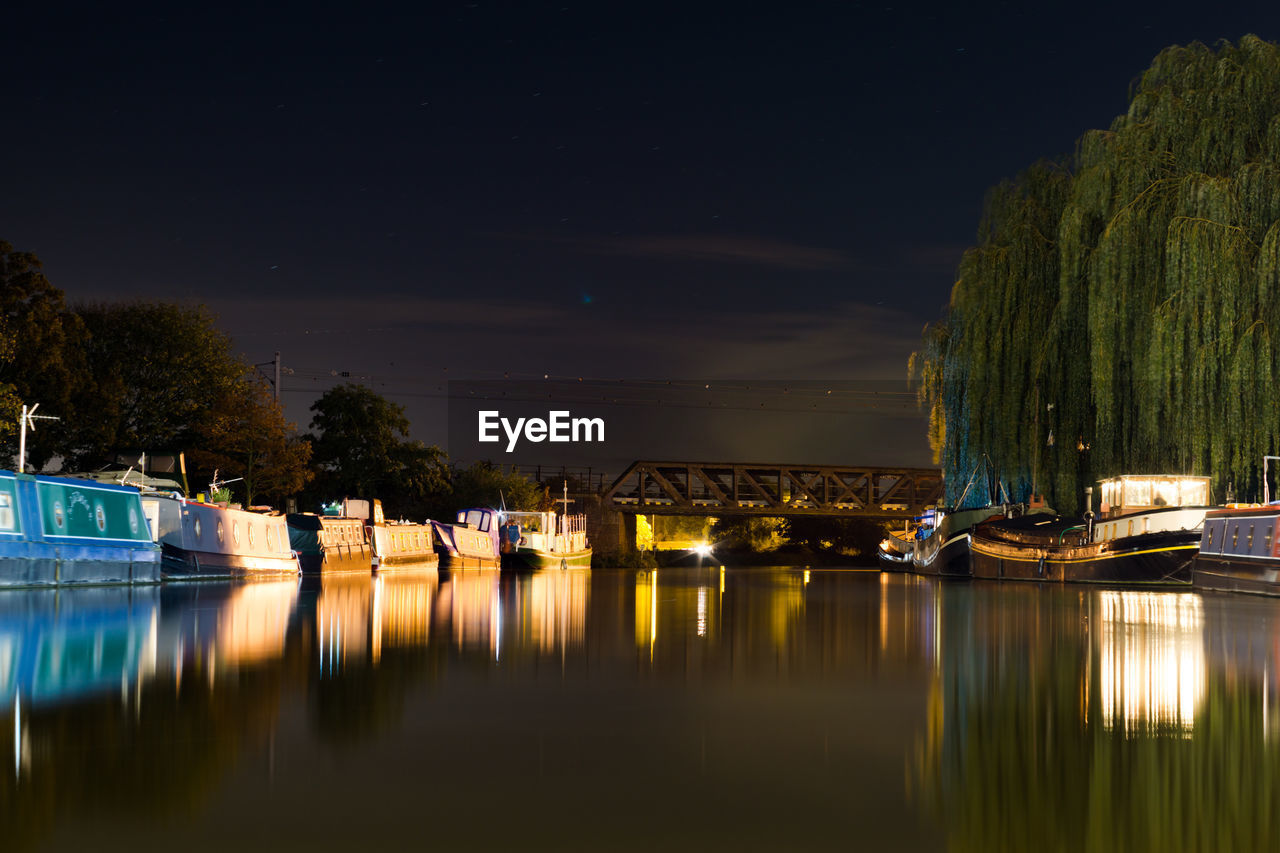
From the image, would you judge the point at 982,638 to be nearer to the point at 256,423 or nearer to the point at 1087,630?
the point at 1087,630

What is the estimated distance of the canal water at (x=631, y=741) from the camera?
476cm

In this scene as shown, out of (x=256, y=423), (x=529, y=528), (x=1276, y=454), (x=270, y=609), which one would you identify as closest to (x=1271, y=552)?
(x=1276, y=454)

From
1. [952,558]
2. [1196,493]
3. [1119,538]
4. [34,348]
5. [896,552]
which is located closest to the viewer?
[1196,493]

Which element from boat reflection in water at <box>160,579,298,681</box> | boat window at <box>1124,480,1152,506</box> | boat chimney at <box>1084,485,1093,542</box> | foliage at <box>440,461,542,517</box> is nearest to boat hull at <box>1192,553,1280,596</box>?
boat window at <box>1124,480,1152,506</box>

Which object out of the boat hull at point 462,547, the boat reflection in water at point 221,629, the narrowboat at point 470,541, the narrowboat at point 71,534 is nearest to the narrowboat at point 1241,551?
the boat reflection in water at point 221,629

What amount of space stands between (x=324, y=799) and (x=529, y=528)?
63.8 metres

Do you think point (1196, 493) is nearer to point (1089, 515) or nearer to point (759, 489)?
point (1089, 515)

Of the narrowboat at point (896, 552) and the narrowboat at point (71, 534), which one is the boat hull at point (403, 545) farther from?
the narrowboat at point (896, 552)

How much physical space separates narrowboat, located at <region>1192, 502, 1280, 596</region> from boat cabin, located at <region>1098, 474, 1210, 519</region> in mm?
922

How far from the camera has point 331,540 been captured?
44344 millimetres

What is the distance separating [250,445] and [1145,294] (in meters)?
34.8

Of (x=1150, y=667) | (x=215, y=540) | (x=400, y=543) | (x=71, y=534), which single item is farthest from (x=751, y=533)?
(x=1150, y=667)

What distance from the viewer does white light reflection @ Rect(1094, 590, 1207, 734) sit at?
7.76m

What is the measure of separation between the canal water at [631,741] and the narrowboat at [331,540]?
29253 mm
